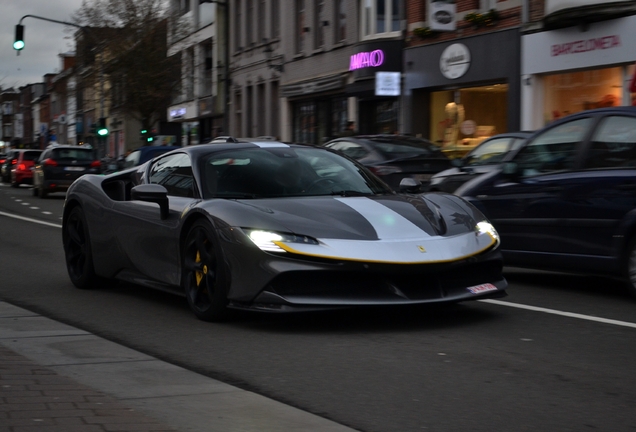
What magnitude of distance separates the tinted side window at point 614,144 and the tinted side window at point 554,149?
0.18 meters

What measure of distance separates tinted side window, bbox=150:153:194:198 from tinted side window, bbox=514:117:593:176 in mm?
3117

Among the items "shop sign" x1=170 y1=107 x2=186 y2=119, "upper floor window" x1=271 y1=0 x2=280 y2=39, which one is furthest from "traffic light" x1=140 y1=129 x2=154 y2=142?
"shop sign" x1=170 y1=107 x2=186 y2=119

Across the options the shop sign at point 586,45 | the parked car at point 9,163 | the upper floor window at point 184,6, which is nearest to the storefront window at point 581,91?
the shop sign at point 586,45

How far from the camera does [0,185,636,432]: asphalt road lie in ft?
15.3

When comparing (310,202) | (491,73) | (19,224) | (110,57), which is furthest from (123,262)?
(110,57)

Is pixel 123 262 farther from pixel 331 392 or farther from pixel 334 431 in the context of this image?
pixel 334 431

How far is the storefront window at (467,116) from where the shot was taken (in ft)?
85.7

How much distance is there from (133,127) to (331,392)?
70500 mm

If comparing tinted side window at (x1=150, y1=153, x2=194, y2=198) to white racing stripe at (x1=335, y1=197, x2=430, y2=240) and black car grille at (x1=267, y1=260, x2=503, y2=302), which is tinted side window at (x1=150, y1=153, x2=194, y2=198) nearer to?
white racing stripe at (x1=335, y1=197, x2=430, y2=240)

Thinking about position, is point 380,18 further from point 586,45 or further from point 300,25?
point 586,45

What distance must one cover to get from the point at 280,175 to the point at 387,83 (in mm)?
22420

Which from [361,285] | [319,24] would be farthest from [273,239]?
[319,24]

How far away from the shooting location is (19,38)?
3488 centimetres

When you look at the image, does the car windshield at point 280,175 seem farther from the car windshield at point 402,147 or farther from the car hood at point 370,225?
the car windshield at point 402,147
